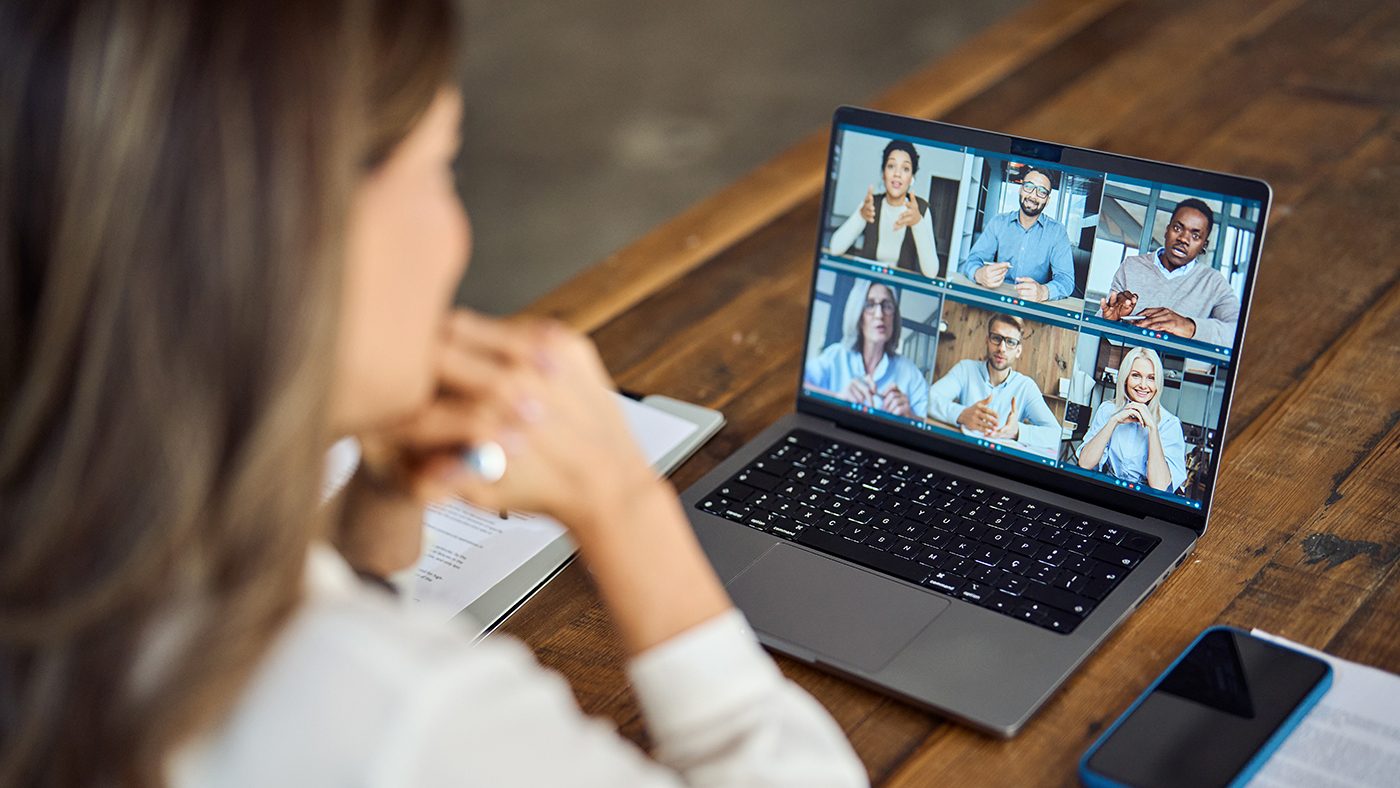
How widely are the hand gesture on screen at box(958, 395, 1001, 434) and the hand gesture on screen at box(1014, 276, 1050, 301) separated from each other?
0.27 ft

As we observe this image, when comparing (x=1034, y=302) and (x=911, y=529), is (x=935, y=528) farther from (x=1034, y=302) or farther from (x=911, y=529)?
(x=1034, y=302)

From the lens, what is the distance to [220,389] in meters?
0.56

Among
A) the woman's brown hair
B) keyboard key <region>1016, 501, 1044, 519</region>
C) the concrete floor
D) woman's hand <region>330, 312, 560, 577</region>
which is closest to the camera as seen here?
the woman's brown hair

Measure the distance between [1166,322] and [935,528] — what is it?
0.71ft

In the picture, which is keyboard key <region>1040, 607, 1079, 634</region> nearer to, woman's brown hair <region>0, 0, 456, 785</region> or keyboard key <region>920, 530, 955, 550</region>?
keyboard key <region>920, 530, 955, 550</region>

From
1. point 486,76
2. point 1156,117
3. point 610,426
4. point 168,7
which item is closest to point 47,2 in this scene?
point 168,7

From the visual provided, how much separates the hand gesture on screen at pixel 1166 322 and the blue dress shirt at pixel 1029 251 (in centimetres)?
6

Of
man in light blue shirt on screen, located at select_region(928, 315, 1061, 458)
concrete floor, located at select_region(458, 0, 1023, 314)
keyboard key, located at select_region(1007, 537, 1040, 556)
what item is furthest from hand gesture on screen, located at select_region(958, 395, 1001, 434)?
concrete floor, located at select_region(458, 0, 1023, 314)

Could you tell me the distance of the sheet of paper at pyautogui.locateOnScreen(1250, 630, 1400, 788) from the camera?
2.62 ft

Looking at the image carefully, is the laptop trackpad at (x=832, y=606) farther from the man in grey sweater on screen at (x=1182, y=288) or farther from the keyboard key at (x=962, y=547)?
the man in grey sweater on screen at (x=1182, y=288)

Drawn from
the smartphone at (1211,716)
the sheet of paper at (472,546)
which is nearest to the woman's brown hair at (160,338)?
the sheet of paper at (472,546)

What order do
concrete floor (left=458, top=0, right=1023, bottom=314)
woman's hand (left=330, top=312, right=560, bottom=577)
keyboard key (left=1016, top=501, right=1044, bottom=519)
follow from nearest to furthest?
1. woman's hand (left=330, top=312, right=560, bottom=577)
2. keyboard key (left=1016, top=501, right=1044, bottom=519)
3. concrete floor (left=458, top=0, right=1023, bottom=314)

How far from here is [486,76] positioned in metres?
4.27

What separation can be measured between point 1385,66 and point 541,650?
4.24 feet
